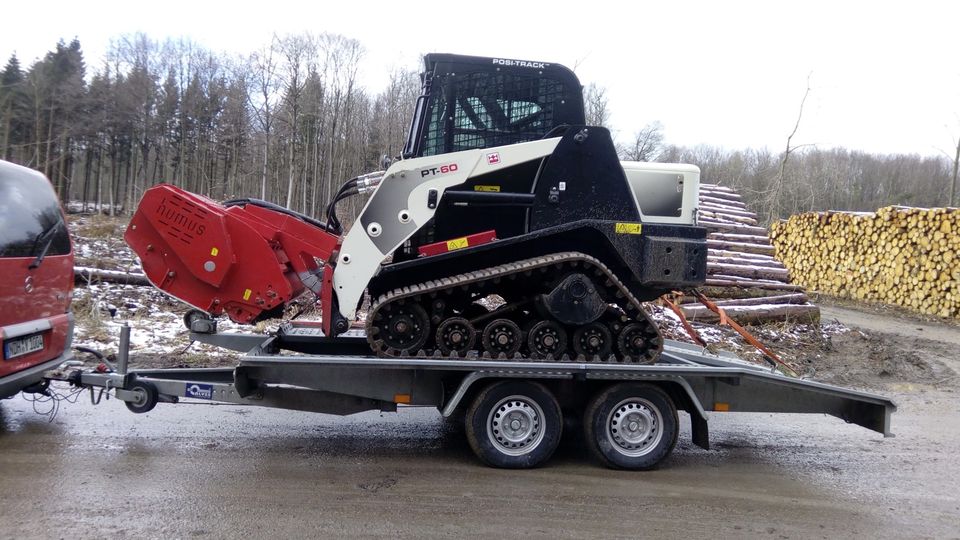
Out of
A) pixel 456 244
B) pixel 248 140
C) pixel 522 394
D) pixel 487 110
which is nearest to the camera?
pixel 522 394

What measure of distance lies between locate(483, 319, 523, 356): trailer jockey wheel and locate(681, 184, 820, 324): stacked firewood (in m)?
6.60

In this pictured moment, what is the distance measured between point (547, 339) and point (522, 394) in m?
0.53

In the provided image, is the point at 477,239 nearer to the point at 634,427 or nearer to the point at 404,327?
the point at 404,327

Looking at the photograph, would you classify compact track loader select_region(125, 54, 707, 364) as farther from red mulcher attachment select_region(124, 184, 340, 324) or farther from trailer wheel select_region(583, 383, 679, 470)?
trailer wheel select_region(583, 383, 679, 470)

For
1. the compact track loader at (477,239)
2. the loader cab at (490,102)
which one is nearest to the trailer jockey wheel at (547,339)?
the compact track loader at (477,239)

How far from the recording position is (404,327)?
5.04 metres

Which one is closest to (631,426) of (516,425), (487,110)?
(516,425)

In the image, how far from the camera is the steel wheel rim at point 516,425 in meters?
4.86

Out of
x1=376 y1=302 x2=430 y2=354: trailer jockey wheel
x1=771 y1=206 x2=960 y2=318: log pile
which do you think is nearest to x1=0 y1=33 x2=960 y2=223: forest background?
x1=771 y1=206 x2=960 y2=318: log pile

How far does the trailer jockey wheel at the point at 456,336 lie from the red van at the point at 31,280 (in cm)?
308

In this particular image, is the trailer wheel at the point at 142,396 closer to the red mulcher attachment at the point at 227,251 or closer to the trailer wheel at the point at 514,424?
the red mulcher attachment at the point at 227,251

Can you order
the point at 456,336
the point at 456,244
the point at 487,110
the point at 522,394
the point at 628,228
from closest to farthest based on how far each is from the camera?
the point at 522,394 < the point at 456,336 < the point at 456,244 < the point at 628,228 < the point at 487,110

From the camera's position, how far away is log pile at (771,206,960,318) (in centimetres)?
1513

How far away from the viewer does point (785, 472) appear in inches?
204
